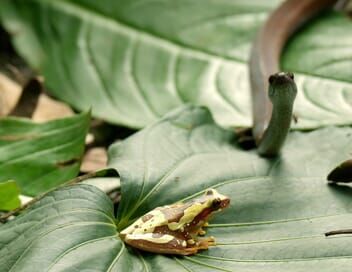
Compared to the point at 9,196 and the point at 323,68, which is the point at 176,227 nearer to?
the point at 9,196

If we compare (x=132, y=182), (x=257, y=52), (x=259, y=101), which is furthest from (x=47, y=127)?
(x=257, y=52)

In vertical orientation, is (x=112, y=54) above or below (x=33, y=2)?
below

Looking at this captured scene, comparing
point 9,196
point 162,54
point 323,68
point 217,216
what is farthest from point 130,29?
point 217,216

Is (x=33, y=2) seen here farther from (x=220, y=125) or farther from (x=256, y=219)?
(x=256, y=219)

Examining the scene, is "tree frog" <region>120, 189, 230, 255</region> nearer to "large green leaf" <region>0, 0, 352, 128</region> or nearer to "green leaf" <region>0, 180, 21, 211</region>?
"green leaf" <region>0, 180, 21, 211</region>

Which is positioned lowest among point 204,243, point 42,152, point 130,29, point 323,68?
point 204,243

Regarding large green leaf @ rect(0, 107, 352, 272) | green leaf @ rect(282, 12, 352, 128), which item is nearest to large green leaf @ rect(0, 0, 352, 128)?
green leaf @ rect(282, 12, 352, 128)
